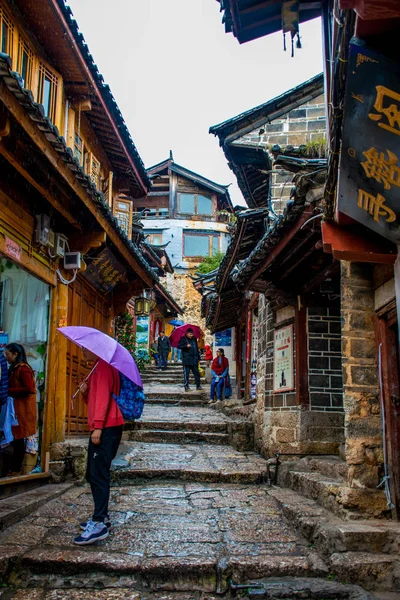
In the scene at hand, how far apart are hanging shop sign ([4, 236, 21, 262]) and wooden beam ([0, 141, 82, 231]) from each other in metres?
0.68

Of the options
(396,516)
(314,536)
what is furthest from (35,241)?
(396,516)

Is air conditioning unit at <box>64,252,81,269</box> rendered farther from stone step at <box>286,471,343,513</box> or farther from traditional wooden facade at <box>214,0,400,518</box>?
stone step at <box>286,471,343,513</box>

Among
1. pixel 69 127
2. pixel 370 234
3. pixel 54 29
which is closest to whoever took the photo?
pixel 370 234

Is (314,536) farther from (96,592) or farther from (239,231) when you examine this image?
(239,231)

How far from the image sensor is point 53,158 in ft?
18.8

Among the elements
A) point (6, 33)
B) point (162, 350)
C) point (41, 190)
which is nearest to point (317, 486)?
point (41, 190)

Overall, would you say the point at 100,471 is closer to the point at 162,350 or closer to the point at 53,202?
the point at 53,202

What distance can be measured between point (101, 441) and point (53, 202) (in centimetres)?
318

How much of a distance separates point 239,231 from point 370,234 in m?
5.70

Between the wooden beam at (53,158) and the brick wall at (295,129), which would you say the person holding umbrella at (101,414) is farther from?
the brick wall at (295,129)

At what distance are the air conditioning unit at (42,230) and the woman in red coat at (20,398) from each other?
134cm

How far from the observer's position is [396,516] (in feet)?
16.8

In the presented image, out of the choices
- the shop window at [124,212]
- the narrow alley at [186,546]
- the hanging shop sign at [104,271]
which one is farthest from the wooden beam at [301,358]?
the shop window at [124,212]

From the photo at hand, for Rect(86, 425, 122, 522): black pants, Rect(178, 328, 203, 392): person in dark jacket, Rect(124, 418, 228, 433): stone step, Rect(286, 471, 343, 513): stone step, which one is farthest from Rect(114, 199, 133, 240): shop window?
Rect(86, 425, 122, 522): black pants
